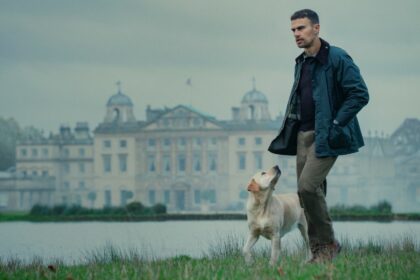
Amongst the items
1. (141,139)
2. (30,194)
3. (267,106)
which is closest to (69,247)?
(30,194)

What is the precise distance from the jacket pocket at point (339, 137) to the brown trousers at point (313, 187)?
15cm

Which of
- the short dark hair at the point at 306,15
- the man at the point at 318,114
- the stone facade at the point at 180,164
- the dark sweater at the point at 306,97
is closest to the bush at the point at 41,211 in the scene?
the man at the point at 318,114

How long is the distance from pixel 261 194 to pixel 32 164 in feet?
364

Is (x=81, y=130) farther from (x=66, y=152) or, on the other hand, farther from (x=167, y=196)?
(x=167, y=196)

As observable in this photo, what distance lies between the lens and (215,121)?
115 meters

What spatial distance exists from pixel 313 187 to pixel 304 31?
1.15 m

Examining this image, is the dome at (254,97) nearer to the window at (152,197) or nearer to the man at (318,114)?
the window at (152,197)

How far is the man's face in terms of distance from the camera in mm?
8297

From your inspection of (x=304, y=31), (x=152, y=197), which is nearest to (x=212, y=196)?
(x=152, y=197)

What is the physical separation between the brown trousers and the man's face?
2.17 ft

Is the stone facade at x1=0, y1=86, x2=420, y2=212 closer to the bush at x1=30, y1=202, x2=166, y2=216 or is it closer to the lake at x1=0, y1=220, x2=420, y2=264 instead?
the bush at x1=30, y1=202, x2=166, y2=216

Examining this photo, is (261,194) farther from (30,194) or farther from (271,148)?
(30,194)

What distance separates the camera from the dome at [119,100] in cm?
12419

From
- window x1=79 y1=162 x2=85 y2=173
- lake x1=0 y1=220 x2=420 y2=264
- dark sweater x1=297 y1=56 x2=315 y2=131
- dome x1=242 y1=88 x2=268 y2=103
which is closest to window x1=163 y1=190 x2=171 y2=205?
window x1=79 y1=162 x2=85 y2=173
